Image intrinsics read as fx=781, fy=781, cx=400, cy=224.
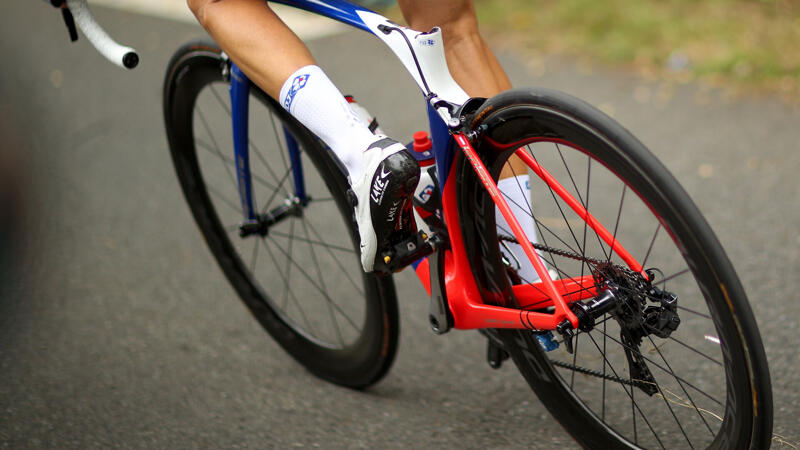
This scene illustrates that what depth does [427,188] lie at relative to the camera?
1.88 m

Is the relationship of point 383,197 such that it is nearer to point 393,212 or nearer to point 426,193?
point 393,212

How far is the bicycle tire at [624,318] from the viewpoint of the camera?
1.39 meters

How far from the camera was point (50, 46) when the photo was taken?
5879mm

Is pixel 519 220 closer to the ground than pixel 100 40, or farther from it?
closer to the ground

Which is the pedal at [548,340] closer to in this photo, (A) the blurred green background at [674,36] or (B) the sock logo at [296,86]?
(B) the sock logo at [296,86]

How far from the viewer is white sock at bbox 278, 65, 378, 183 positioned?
68.6 inches

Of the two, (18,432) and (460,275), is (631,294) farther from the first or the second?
(18,432)

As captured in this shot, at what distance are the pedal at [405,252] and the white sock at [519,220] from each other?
18 cm

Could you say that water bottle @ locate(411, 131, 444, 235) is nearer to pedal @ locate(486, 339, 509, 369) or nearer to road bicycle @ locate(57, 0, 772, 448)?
road bicycle @ locate(57, 0, 772, 448)

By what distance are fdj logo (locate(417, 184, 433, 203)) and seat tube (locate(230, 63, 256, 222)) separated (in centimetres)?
63

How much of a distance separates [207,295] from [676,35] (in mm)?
3116

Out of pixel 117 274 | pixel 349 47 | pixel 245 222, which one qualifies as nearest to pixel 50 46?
pixel 349 47

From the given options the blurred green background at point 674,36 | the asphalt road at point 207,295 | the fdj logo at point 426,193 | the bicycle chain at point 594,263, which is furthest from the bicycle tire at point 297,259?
the blurred green background at point 674,36

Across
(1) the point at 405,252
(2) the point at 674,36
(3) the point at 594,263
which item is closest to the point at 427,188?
(1) the point at 405,252
